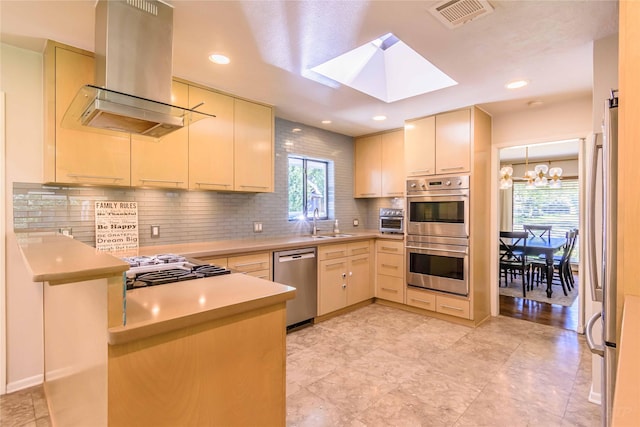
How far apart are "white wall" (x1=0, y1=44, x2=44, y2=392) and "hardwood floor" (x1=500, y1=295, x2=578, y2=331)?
15.2ft

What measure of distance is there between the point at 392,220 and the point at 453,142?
1.31m

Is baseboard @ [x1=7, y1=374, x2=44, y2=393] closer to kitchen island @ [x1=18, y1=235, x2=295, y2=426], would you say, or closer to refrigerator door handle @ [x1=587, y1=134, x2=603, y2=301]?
kitchen island @ [x1=18, y1=235, x2=295, y2=426]

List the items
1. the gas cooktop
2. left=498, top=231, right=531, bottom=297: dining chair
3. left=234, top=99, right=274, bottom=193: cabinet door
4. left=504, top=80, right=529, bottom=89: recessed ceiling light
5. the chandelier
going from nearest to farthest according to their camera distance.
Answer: the gas cooktop → left=504, top=80, right=529, bottom=89: recessed ceiling light → left=234, top=99, right=274, bottom=193: cabinet door → left=498, top=231, right=531, bottom=297: dining chair → the chandelier

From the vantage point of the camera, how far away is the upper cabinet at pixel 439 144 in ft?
11.6

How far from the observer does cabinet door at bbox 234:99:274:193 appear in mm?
3141

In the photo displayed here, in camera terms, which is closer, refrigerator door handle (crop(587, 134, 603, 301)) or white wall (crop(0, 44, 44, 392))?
refrigerator door handle (crop(587, 134, 603, 301))

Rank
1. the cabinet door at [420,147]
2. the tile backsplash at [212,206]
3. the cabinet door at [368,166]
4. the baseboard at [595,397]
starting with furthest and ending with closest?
the cabinet door at [368,166] < the cabinet door at [420,147] < the tile backsplash at [212,206] < the baseboard at [595,397]

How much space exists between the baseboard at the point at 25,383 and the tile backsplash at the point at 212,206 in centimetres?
103

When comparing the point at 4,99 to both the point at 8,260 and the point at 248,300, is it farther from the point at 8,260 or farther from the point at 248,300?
the point at 248,300

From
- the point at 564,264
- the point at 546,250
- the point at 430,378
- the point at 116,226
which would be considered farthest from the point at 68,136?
the point at 564,264

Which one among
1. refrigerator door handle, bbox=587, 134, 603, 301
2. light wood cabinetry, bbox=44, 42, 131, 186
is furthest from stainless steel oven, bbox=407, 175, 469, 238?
light wood cabinetry, bbox=44, 42, 131, 186

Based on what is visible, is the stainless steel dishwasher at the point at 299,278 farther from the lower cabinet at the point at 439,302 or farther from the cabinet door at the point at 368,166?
the cabinet door at the point at 368,166

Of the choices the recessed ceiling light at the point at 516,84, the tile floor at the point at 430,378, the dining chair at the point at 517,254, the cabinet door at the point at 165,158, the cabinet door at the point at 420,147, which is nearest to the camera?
the tile floor at the point at 430,378

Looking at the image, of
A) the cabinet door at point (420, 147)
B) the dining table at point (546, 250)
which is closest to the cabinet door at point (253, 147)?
the cabinet door at point (420, 147)
